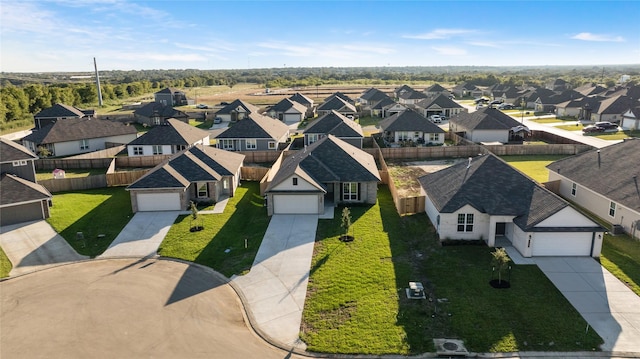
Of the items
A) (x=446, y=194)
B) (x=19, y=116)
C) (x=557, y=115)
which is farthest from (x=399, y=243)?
(x=19, y=116)

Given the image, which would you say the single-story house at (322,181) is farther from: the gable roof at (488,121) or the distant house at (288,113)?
the distant house at (288,113)

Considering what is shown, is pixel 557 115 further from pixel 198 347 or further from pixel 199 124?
pixel 198 347

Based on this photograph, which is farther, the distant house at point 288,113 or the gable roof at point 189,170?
the distant house at point 288,113

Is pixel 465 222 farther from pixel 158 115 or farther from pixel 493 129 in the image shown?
pixel 158 115

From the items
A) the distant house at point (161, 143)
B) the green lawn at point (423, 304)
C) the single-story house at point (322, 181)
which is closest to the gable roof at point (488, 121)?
the single-story house at point (322, 181)

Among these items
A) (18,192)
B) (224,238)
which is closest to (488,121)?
(224,238)

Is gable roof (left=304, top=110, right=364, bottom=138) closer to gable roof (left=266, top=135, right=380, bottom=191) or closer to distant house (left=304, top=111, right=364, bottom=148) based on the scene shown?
distant house (left=304, top=111, right=364, bottom=148)
